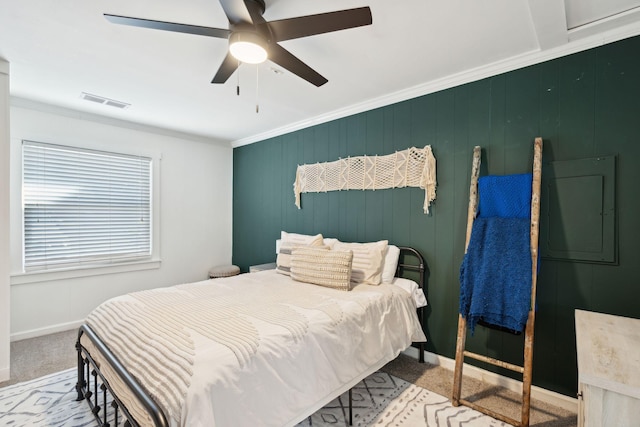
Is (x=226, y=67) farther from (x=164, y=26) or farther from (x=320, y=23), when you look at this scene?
(x=320, y=23)

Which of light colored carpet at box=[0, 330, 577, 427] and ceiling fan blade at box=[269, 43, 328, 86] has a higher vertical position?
ceiling fan blade at box=[269, 43, 328, 86]

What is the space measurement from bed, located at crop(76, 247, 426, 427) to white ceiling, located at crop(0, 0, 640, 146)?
184 centimetres

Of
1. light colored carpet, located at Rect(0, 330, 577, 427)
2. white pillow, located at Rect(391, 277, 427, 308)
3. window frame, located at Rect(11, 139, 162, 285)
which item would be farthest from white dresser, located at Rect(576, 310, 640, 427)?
window frame, located at Rect(11, 139, 162, 285)

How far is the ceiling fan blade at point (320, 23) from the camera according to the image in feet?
4.67

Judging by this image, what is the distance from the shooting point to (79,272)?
359 centimetres

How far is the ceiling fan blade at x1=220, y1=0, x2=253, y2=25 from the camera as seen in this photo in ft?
4.55

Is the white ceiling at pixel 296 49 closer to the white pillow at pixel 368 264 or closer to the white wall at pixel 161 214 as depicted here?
the white wall at pixel 161 214

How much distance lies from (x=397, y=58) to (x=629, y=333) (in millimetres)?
2176

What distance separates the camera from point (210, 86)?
2.84 metres

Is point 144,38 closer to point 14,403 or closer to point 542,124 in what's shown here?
point 14,403

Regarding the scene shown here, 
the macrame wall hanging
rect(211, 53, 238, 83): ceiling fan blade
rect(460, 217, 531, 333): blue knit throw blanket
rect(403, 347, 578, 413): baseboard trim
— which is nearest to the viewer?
rect(211, 53, 238, 83): ceiling fan blade

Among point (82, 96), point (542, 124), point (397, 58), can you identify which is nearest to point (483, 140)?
point (542, 124)

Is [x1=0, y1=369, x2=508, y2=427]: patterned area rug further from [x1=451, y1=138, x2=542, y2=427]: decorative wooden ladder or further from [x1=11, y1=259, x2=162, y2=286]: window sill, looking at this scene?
[x1=11, y1=259, x2=162, y2=286]: window sill

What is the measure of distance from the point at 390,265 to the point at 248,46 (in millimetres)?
2076
